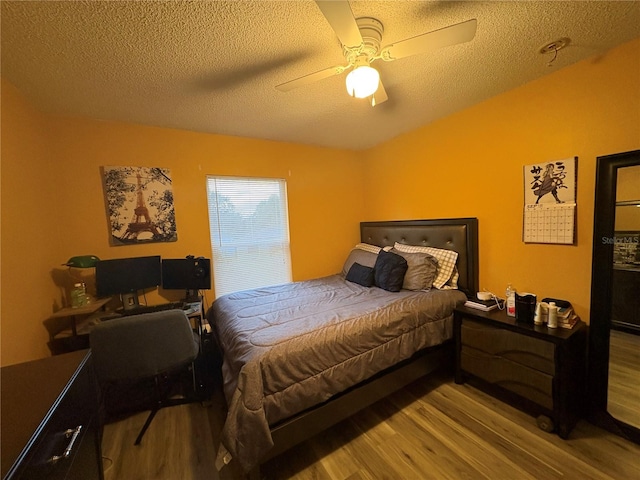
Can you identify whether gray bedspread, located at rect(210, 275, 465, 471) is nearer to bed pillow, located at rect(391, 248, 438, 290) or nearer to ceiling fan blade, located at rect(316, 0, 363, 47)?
bed pillow, located at rect(391, 248, 438, 290)

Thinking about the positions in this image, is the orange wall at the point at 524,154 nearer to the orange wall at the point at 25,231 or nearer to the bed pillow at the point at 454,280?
the bed pillow at the point at 454,280

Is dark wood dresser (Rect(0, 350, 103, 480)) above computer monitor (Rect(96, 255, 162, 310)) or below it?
below

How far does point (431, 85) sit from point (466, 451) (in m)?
2.47

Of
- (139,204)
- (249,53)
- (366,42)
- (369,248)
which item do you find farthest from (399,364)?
(139,204)

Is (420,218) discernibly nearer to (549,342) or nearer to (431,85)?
(431,85)

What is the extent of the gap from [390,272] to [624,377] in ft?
5.25

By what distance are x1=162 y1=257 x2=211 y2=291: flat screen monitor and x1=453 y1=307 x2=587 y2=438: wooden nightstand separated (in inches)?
93.3

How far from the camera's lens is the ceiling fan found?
99 centimetres

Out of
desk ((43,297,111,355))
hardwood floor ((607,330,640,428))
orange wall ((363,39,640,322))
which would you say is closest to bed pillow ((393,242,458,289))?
orange wall ((363,39,640,322))

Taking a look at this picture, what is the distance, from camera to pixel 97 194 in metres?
2.24

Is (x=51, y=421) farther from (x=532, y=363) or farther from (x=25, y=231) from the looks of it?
(x=532, y=363)

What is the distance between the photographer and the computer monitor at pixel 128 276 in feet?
6.89

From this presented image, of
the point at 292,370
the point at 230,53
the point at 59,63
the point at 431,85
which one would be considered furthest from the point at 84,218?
the point at 431,85

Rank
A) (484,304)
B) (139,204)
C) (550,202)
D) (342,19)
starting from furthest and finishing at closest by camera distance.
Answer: (139,204) → (484,304) → (550,202) → (342,19)
